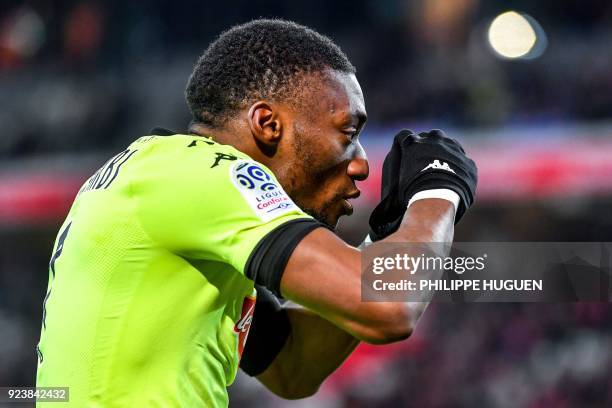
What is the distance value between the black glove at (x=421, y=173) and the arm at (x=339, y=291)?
1.32 ft

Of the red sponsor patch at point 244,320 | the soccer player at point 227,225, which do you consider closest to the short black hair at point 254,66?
the soccer player at point 227,225

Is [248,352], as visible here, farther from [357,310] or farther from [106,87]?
[106,87]

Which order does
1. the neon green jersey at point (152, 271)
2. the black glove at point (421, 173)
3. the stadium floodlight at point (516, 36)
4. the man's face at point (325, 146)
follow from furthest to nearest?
1. the stadium floodlight at point (516, 36)
2. the man's face at point (325, 146)
3. the black glove at point (421, 173)
4. the neon green jersey at point (152, 271)

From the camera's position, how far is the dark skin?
6.38ft

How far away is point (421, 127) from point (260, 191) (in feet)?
22.5

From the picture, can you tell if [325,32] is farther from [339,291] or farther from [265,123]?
[339,291]

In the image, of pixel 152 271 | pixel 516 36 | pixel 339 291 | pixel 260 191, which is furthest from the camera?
pixel 516 36

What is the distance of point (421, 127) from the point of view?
8773 mm

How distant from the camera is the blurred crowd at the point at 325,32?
855 cm

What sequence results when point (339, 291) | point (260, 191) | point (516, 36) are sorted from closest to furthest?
point (339, 291) → point (260, 191) → point (516, 36)

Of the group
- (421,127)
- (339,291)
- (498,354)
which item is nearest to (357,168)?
(339,291)

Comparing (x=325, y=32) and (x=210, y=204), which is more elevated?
(x=325, y=32)

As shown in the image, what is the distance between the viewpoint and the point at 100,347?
216cm

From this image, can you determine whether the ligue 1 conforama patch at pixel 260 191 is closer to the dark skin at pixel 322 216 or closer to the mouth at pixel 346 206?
the dark skin at pixel 322 216
